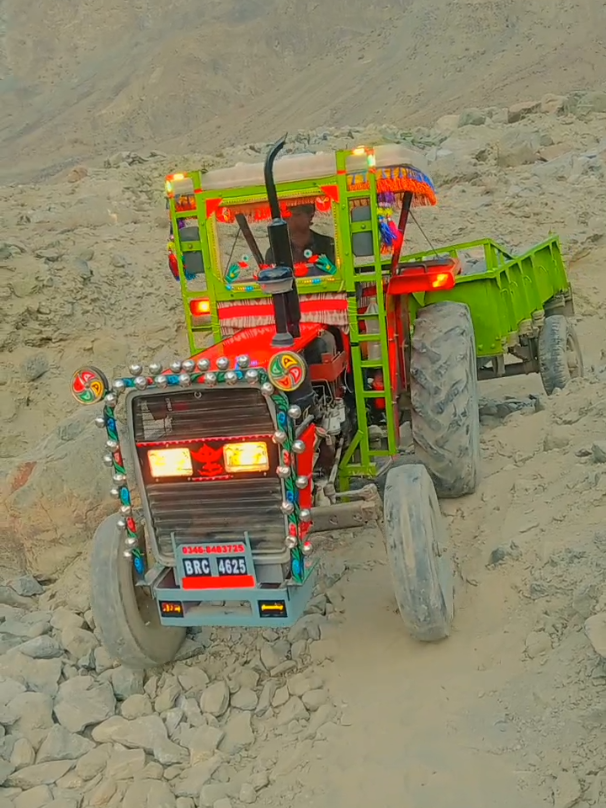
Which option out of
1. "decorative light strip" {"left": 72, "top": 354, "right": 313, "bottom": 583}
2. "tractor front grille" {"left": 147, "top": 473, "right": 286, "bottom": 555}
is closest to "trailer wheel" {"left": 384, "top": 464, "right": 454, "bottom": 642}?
"decorative light strip" {"left": 72, "top": 354, "right": 313, "bottom": 583}

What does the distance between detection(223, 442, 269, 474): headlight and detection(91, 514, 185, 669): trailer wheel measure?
83 centimetres

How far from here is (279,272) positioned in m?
4.33

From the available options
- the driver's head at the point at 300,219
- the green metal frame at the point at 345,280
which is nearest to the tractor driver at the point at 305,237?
the driver's head at the point at 300,219

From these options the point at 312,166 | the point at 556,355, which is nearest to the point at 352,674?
the point at 312,166

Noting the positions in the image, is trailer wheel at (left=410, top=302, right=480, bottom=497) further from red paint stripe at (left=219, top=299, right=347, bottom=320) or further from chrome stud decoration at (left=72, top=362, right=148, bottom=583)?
chrome stud decoration at (left=72, top=362, right=148, bottom=583)

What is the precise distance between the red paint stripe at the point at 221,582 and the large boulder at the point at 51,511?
7.69ft

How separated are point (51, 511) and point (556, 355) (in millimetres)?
4395

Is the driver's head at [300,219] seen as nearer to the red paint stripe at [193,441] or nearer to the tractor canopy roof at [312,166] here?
the tractor canopy roof at [312,166]

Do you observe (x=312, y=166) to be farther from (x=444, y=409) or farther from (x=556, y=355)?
(x=556, y=355)

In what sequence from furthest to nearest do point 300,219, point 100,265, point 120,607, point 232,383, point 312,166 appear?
point 100,265, point 300,219, point 312,166, point 120,607, point 232,383

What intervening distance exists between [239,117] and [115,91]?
5.51 meters

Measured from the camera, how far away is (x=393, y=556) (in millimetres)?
4395

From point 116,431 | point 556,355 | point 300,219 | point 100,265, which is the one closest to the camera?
point 116,431

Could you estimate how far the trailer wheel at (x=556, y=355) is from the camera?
25.8 feet
